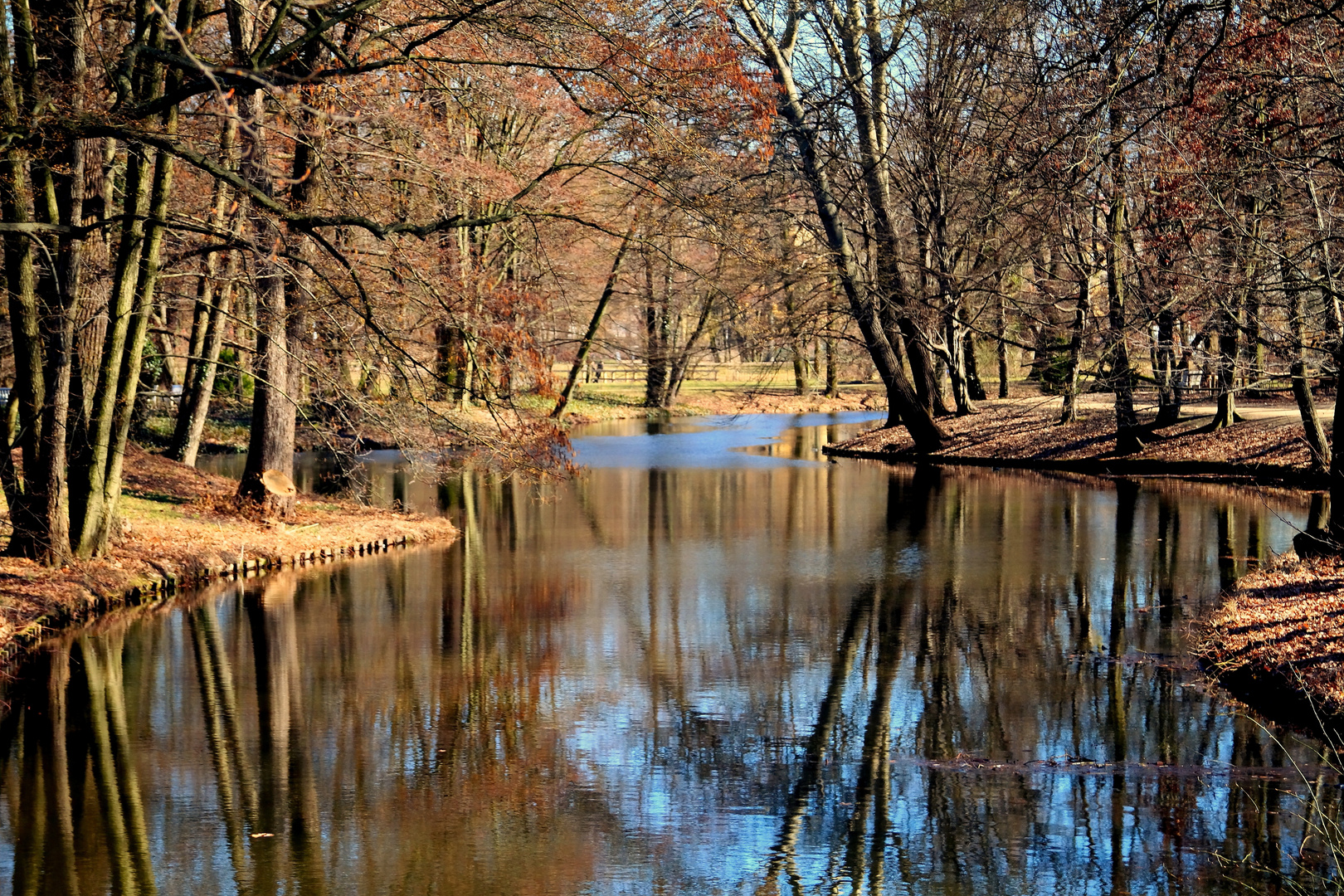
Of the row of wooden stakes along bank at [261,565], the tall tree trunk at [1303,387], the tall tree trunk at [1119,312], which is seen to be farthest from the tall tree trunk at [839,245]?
the row of wooden stakes along bank at [261,565]

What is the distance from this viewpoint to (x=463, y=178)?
14648 mm

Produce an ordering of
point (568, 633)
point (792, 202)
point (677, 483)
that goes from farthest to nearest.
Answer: point (792, 202) → point (677, 483) → point (568, 633)

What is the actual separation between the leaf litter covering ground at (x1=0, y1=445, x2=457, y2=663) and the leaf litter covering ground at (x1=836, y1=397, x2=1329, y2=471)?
11.9 meters

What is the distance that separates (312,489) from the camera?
2438 centimetres

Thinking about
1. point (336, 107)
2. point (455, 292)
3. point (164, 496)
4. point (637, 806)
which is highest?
point (336, 107)

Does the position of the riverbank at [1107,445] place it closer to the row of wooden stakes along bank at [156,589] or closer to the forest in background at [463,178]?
the forest in background at [463,178]

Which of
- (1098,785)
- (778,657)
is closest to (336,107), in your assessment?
(778,657)

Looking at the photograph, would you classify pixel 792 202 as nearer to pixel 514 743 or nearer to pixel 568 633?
pixel 568 633

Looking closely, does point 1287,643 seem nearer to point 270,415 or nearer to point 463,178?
point 463,178

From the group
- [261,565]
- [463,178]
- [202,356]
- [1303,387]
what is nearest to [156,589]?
[261,565]

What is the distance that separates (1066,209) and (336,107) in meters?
14.5

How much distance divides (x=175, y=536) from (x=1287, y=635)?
1206 cm

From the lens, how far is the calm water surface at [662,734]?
703 cm

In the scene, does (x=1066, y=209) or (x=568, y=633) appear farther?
(x=1066, y=209)
